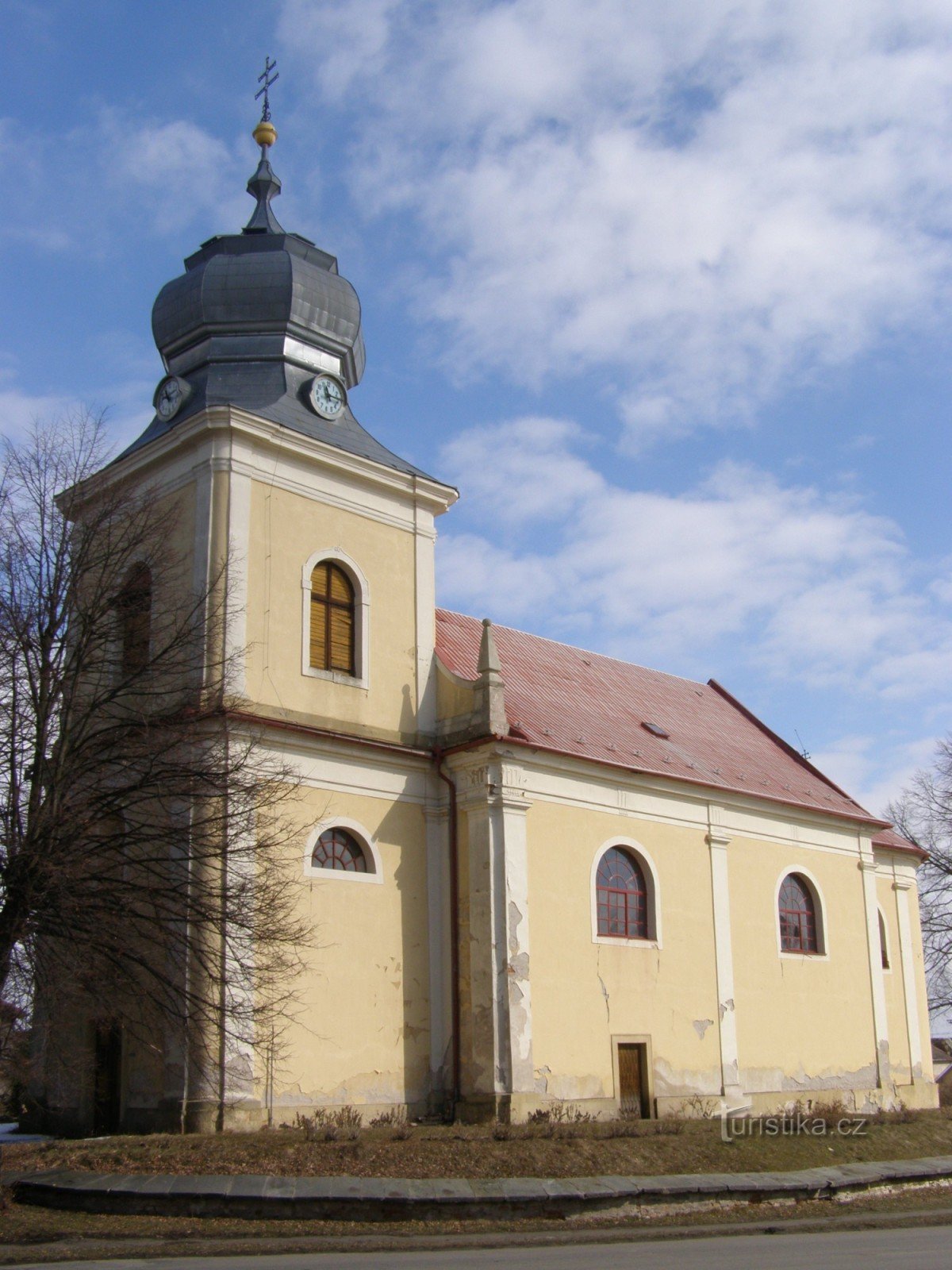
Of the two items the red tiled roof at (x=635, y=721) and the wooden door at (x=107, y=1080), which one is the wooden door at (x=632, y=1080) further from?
the wooden door at (x=107, y=1080)

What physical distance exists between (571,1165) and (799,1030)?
11.0 m

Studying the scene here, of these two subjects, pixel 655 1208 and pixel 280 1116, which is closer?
pixel 655 1208

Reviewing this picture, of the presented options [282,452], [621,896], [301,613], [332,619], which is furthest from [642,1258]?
[282,452]

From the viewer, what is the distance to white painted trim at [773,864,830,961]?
26.0 metres

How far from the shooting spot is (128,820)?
55.1 feet

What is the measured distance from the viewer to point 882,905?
3131cm

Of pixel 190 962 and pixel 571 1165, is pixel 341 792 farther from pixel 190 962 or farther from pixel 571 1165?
pixel 571 1165

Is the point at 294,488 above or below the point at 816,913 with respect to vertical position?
above

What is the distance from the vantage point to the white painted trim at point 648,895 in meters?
22.0

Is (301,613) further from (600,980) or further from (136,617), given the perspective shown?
(600,980)

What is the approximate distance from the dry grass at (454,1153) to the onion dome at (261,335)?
11.1 metres

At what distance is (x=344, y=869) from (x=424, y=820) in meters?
1.83

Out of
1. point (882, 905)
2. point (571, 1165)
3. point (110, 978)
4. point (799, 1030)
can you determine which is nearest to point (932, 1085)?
point (882, 905)

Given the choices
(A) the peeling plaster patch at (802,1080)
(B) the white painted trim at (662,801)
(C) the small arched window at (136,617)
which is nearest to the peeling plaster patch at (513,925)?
(B) the white painted trim at (662,801)
